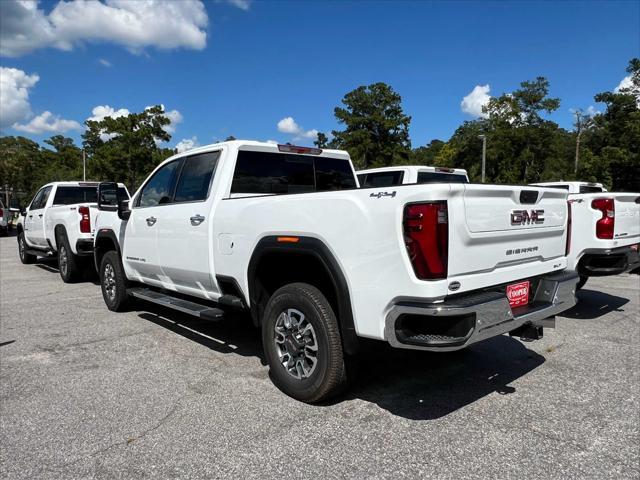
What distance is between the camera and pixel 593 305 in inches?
282

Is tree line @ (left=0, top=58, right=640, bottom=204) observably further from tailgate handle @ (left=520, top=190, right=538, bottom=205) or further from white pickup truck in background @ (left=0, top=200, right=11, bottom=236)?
tailgate handle @ (left=520, top=190, right=538, bottom=205)

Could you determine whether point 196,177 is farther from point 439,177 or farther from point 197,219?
point 439,177

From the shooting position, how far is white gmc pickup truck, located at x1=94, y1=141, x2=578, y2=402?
9.56ft

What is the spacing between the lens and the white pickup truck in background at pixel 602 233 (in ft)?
19.9

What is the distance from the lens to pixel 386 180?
31.5ft

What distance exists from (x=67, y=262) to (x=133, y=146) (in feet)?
103

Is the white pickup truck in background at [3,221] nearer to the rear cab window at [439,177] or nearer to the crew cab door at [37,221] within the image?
the crew cab door at [37,221]

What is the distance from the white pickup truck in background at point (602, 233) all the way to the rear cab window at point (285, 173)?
116 inches

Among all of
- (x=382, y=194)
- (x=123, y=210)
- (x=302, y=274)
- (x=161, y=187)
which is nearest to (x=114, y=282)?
(x=123, y=210)

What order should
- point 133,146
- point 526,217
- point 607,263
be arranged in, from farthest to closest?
1. point 133,146
2. point 607,263
3. point 526,217

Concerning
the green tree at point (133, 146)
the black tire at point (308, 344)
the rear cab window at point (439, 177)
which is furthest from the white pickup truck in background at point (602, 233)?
the green tree at point (133, 146)

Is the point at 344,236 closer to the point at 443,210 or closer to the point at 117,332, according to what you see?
the point at 443,210

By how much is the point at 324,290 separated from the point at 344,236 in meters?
0.63

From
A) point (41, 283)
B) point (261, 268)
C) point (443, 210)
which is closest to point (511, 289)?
point (443, 210)
